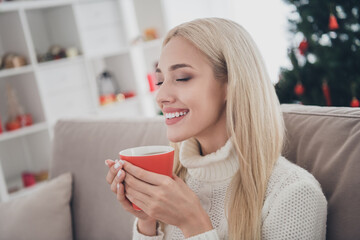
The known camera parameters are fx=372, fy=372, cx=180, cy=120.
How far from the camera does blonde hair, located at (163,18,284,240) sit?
1.06 meters

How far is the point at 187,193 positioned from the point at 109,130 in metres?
0.88

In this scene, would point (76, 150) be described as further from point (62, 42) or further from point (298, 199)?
point (62, 42)

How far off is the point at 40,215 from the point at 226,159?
97 centimetres

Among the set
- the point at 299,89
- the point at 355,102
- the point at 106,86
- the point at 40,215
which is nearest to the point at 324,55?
the point at 299,89

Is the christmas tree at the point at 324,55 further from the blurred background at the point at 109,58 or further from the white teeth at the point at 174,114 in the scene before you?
the white teeth at the point at 174,114

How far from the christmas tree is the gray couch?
118 centimetres

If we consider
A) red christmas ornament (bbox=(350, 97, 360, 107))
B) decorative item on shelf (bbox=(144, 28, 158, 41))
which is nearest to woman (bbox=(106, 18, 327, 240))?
red christmas ornament (bbox=(350, 97, 360, 107))

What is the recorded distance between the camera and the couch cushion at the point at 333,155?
1021mm

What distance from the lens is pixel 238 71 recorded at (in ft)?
3.53

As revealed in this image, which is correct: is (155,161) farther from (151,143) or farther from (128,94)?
(128,94)

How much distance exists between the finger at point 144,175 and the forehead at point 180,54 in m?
0.35

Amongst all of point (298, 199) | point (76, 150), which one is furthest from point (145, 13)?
point (298, 199)

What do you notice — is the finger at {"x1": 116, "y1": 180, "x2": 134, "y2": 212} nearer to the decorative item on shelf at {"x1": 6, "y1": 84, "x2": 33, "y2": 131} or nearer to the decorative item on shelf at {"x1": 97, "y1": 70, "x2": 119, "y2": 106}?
the decorative item on shelf at {"x1": 6, "y1": 84, "x2": 33, "y2": 131}

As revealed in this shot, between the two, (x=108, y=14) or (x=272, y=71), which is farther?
(x=272, y=71)
